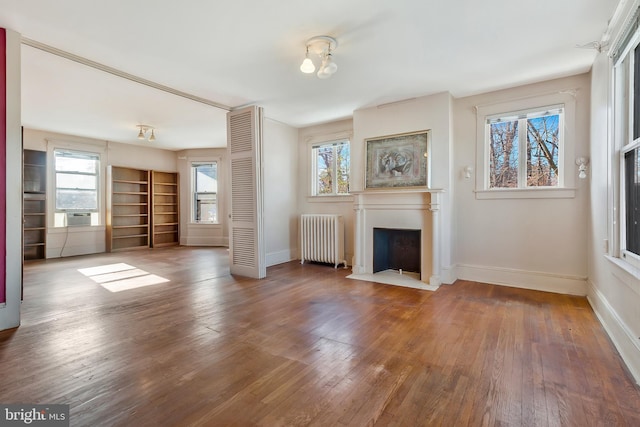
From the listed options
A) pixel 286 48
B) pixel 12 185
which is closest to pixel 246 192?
pixel 286 48

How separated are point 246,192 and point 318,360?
3.12 meters

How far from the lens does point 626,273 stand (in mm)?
2258

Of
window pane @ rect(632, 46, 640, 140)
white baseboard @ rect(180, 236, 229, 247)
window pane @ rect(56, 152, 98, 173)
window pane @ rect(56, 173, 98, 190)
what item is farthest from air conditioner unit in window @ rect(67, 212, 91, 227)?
window pane @ rect(632, 46, 640, 140)

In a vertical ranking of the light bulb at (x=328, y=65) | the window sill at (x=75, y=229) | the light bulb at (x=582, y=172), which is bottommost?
the window sill at (x=75, y=229)

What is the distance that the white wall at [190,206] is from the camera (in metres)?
8.66

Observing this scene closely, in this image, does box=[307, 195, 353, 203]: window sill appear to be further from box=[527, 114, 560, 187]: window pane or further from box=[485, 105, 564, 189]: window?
box=[527, 114, 560, 187]: window pane

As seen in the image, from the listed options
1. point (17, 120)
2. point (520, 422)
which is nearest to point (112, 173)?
point (17, 120)

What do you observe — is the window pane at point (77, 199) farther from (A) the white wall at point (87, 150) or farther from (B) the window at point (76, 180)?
(A) the white wall at point (87, 150)

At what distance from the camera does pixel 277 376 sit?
78.5 inches

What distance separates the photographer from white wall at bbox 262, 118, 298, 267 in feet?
18.6

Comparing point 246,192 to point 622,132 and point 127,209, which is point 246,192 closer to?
point 622,132

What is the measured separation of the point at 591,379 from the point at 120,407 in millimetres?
2849

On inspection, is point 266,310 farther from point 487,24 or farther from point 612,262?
point 487,24

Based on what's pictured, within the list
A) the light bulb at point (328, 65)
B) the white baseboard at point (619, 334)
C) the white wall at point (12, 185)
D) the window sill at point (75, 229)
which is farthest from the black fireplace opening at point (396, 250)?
the window sill at point (75, 229)
